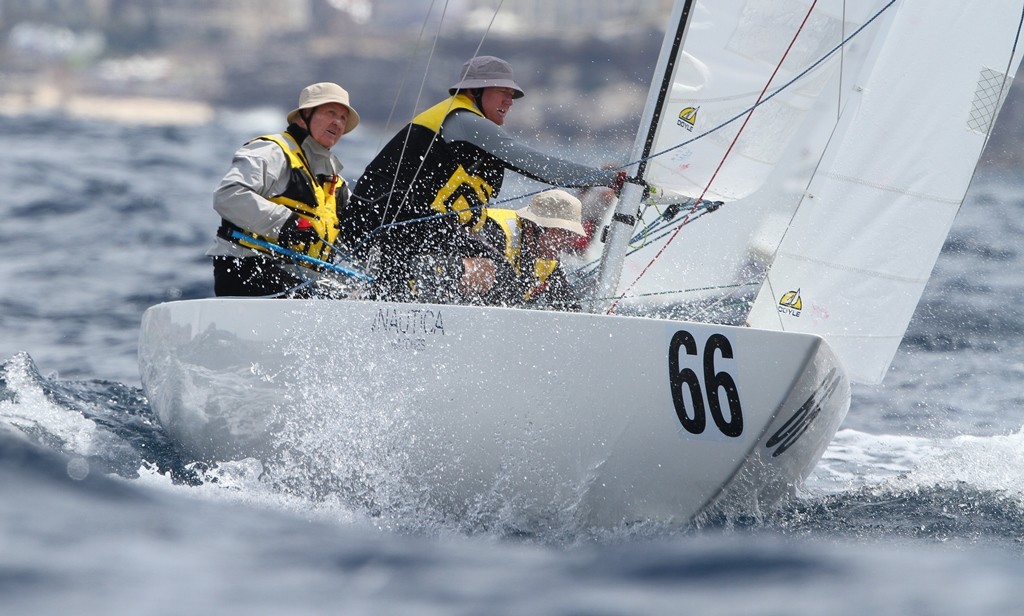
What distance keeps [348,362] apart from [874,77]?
5.21 feet

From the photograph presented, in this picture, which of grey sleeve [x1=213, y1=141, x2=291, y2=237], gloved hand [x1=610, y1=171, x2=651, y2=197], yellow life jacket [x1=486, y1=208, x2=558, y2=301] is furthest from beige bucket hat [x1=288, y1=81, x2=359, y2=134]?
gloved hand [x1=610, y1=171, x2=651, y2=197]

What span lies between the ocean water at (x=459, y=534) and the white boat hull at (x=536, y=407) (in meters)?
0.08

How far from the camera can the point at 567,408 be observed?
2.51m

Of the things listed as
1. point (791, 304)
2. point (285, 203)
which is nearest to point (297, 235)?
point (285, 203)

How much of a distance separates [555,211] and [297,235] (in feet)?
2.20

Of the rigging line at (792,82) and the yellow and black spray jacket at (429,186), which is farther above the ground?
the rigging line at (792,82)

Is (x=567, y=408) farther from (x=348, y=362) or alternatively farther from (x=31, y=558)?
(x=31, y=558)

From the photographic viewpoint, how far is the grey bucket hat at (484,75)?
3148 mm

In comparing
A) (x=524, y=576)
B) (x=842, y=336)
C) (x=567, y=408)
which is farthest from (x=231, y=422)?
(x=842, y=336)

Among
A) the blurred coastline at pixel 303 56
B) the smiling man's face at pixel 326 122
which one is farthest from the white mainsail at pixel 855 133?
the blurred coastline at pixel 303 56

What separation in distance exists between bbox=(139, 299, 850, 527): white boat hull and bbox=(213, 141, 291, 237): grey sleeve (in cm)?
37

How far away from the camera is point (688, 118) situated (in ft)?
10.1

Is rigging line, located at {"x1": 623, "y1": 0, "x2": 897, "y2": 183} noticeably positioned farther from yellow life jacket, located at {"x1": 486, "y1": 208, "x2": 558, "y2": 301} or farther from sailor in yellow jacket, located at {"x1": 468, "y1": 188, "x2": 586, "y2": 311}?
yellow life jacket, located at {"x1": 486, "y1": 208, "x2": 558, "y2": 301}

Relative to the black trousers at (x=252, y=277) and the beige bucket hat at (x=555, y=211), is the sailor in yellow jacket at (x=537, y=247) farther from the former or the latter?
the black trousers at (x=252, y=277)
